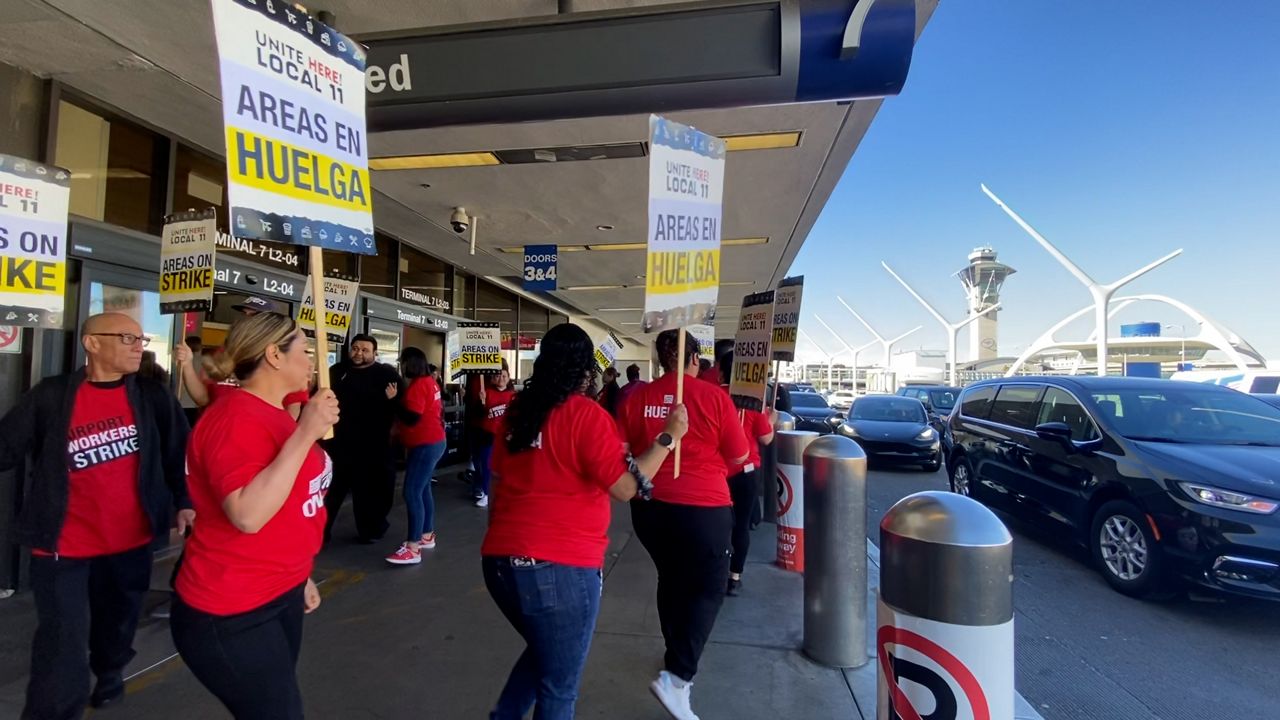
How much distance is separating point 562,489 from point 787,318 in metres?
3.29

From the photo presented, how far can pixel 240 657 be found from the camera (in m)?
1.76

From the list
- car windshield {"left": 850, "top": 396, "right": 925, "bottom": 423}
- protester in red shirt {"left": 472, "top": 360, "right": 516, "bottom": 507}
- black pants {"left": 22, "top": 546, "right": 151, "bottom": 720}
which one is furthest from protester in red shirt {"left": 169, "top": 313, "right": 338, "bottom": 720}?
car windshield {"left": 850, "top": 396, "right": 925, "bottom": 423}

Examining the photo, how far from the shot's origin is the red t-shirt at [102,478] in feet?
8.86

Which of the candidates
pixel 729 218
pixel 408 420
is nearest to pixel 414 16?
pixel 408 420

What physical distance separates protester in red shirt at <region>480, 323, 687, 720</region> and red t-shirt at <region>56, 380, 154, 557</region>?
73.1 inches

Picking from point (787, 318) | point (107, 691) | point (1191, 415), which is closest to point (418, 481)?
point (107, 691)

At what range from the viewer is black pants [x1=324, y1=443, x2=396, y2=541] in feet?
18.9

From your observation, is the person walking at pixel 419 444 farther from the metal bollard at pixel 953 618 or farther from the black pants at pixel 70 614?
the metal bollard at pixel 953 618

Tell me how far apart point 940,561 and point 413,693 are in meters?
2.80

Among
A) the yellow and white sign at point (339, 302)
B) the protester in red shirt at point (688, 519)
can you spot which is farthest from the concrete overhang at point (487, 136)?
the protester in red shirt at point (688, 519)

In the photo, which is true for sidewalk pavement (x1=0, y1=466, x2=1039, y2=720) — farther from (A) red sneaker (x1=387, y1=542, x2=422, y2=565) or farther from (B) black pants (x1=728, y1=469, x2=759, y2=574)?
(B) black pants (x1=728, y1=469, x2=759, y2=574)

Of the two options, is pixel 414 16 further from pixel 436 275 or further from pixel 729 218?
pixel 436 275

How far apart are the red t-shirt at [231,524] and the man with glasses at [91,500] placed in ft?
4.50

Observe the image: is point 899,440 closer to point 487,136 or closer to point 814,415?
point 814,415
